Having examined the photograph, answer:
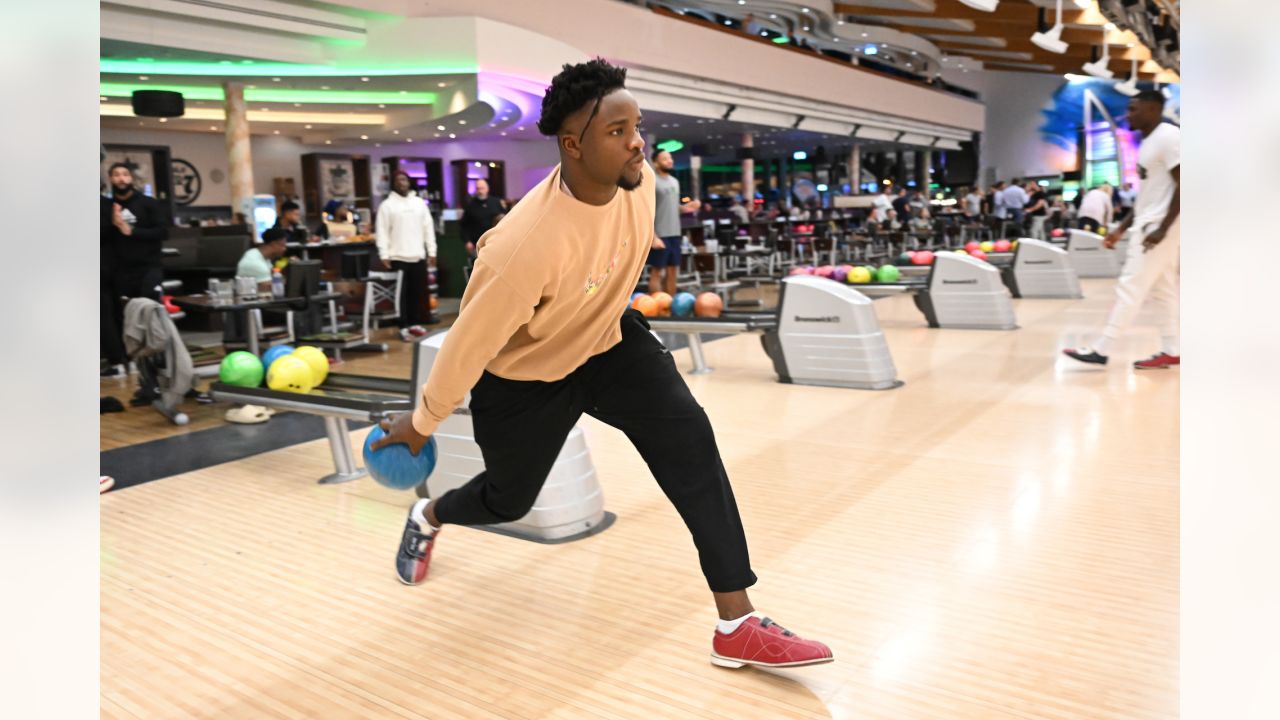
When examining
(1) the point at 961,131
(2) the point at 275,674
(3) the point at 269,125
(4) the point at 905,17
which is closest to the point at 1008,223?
(4) the point at 905,17

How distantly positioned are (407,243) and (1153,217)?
5568mm

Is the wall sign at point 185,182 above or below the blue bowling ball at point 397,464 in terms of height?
above

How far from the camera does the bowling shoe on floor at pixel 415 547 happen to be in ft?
9.22

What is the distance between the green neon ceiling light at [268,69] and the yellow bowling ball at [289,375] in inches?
284

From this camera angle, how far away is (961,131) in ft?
89.0

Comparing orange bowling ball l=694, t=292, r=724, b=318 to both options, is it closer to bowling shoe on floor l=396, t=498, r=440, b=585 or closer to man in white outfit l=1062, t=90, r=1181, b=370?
man in white outfit l=1062, t=90, r=1181, b=370

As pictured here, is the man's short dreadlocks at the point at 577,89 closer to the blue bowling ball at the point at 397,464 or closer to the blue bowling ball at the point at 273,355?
the blue bowling ball at the point at 397,464

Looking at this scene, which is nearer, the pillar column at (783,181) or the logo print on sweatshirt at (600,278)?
the logo print on sweatshirt at (600,278)

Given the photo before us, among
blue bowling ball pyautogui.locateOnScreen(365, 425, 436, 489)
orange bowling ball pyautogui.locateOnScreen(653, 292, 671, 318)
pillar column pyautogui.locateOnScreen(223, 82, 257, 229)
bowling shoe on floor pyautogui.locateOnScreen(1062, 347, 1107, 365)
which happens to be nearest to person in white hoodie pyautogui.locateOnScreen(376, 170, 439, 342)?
orange bowling ball pyautogui.locateOnScreen(653, 292, 671, 318)

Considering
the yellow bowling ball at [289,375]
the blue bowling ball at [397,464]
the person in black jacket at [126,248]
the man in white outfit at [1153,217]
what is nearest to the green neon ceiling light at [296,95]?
the person in black jacket at [126,248]

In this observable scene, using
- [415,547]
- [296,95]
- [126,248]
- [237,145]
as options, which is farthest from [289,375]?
[296,95]

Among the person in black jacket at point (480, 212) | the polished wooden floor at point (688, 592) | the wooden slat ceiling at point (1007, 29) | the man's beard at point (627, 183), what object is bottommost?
the polished wooden floor at point (688, 592)
